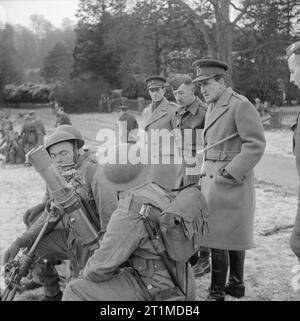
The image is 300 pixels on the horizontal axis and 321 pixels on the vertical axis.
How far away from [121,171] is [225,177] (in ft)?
3.63

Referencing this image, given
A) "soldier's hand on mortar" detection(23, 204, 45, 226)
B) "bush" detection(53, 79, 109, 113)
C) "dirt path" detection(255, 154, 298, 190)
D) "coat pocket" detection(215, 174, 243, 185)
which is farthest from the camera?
"bush" detection(53, 79, 109, 113)

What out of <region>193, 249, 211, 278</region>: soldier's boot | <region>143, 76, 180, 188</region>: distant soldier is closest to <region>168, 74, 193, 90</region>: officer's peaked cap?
<region>143, 76, 180, 188</region>: distant soldier

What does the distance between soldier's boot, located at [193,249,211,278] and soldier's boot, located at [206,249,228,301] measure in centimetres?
73

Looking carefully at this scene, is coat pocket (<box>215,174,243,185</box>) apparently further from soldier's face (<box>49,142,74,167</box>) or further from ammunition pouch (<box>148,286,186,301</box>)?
ammunition pouch (<box>148,286,186,301</box>)

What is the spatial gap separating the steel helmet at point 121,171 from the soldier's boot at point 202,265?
186cm

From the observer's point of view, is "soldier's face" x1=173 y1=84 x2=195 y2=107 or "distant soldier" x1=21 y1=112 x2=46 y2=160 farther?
"distant soldier" x1=21 y1=112 x2=46 y2=160

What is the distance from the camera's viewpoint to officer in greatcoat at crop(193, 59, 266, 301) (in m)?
3.87

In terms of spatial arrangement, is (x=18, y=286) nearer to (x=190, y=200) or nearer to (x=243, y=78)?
(x=190, y=200)

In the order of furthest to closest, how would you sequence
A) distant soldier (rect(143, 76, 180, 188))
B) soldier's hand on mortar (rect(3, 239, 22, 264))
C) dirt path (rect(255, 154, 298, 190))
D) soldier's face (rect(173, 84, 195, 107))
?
dirt path (rect(255, 154, 298, 190)), distant soldier (rect(143, 76, 180, 188)), soldier's face (rect(173, 84, 195, 107)), soldier's hand on mortar (rect(3, 239, 22, 264))

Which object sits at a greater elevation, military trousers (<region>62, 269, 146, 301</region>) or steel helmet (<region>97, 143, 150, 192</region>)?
steel helmet (<region>97, 143, 150, 192</region>)

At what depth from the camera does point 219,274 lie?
3957 millimetres

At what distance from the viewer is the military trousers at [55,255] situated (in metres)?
3.65
